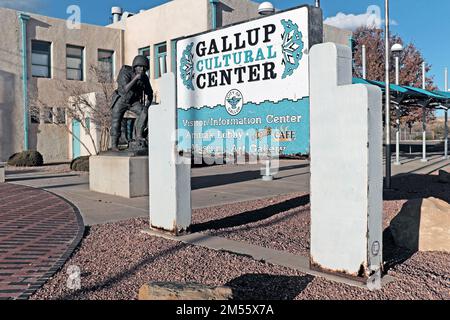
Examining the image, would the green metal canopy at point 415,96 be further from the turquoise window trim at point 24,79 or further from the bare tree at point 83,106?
the turquoise window trim at point 24,79

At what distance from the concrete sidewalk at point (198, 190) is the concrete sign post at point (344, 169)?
4397 mm

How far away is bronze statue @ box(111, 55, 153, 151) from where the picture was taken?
34.9 ft

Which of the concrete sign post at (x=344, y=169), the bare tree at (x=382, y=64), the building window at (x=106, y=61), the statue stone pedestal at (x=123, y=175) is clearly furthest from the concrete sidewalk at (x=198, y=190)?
the bare tree at (x=382, y=64)

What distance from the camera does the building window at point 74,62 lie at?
2656 cm

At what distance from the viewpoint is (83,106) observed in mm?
23047

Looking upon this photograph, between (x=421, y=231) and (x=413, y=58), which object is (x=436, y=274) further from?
(x=413, y=58)

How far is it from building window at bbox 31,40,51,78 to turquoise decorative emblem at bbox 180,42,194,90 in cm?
2198

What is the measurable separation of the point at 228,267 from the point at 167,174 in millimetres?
2146

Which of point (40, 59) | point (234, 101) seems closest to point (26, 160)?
point (40, 59)

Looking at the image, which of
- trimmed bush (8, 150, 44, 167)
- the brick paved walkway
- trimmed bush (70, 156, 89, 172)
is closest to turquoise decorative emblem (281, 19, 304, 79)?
the brick paved walkway

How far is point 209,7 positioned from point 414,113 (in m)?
28.2

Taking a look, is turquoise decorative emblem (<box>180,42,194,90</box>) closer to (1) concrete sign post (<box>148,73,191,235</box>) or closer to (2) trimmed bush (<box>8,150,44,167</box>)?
(1) concrete sign post (<box>148,73,191,235</box>)

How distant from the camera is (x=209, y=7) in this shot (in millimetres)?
17922
